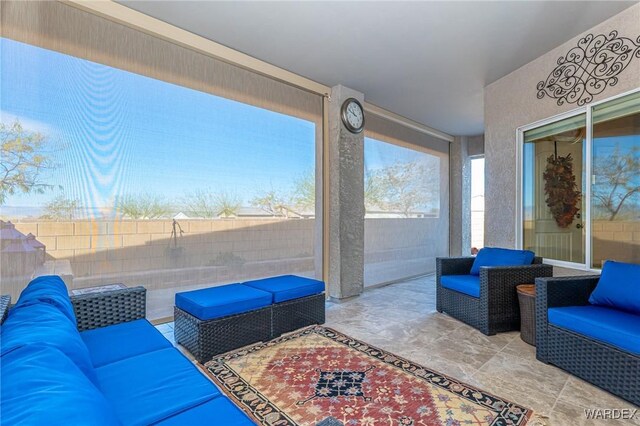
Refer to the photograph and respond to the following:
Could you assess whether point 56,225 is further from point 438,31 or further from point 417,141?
point 417,141

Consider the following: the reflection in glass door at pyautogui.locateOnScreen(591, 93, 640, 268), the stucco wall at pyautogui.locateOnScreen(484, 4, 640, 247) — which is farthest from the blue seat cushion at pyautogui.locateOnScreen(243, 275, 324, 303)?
the reflection in glass door at pyautogui.locateOnScreen(591, 93, 640, 268)

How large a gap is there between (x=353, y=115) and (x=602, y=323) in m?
3.52

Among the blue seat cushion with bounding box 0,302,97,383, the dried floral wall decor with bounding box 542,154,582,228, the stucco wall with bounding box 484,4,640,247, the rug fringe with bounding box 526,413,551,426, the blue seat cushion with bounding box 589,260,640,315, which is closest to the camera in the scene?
the blue seat cushion with bounding box 0,302,97,383

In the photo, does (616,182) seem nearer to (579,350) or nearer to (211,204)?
(579,350)

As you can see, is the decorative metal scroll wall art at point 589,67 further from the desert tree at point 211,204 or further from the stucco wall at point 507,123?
the desert tree at point 211,204

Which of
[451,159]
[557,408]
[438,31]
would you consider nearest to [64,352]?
[557,408]

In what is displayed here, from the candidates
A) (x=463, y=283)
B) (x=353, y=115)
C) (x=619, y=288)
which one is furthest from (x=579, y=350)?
(x=353, y=115)

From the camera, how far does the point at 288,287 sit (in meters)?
3.00

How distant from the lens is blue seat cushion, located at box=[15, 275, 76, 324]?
4.68 ft

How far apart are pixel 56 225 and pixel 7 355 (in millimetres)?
2093

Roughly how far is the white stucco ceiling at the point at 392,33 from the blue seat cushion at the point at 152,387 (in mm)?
2825

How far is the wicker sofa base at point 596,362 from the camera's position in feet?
6.18

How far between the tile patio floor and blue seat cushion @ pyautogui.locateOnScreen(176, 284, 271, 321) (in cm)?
56

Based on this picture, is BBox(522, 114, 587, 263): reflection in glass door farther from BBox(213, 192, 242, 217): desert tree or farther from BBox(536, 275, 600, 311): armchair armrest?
BBox(213, 192, 242, 217): desert tree
